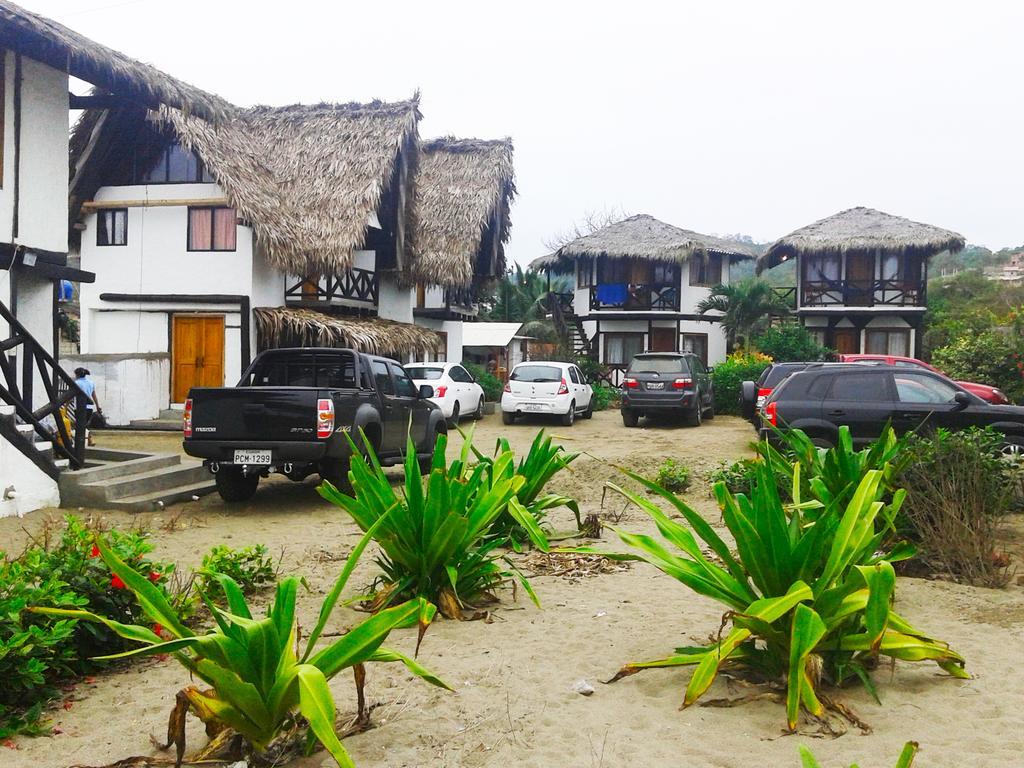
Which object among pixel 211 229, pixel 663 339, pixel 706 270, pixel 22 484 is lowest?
pixel 22 484

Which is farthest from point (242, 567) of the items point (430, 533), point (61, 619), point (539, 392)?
point (539, 392)

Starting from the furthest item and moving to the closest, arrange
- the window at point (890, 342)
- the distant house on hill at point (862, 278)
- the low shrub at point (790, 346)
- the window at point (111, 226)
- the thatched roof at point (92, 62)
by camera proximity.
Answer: the window at point (890, 342)
the distant house on hill at point (862, 278)
the low shrub at point (790, 346)
the window at point (111, 226)
the thatched roof at point (92, 62)

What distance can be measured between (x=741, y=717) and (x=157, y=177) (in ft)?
62.8

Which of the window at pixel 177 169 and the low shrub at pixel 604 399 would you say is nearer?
the window at pixel 177 169

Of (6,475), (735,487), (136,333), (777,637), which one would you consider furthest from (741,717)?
(136,333)

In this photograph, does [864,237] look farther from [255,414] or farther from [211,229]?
[255,414]

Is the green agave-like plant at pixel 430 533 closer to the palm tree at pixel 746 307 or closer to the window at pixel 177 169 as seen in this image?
the window at pixel 177 169

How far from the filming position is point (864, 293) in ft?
104

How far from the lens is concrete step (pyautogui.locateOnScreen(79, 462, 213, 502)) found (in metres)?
9.33

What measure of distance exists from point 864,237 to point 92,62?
1030 inches

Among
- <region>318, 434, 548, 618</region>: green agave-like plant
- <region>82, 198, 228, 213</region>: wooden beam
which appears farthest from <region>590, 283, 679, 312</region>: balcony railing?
<region>318, 434, 548, 618</region>: green agave-like plant

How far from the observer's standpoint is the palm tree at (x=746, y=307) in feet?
99.3

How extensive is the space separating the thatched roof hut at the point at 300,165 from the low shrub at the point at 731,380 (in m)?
9.04

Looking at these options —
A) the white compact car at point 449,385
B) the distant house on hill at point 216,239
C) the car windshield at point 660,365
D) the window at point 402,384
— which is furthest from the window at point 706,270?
the window at point 402,384
